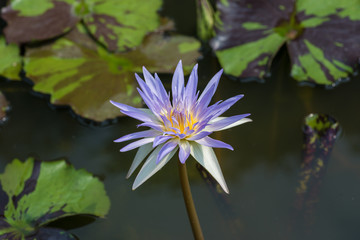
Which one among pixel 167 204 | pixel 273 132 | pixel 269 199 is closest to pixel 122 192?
pixel 167 204

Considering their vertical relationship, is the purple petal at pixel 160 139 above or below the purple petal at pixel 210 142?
above

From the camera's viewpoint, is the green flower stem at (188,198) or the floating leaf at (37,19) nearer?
the green flower stem at (188,198)

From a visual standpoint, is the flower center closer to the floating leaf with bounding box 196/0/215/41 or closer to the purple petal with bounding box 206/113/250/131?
the purple petal with bounding box 206/113/250/131

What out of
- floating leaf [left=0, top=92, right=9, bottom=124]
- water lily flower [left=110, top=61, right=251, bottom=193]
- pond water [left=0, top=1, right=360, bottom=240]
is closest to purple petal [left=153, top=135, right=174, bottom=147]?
water lily flower [left=110, top=61, right=251, bottom=193]

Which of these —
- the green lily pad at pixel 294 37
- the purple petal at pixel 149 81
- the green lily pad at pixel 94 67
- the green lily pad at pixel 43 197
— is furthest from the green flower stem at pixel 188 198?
the green lily pad at pixel 294 37

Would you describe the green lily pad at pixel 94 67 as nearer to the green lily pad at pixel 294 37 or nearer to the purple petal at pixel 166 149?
the green lily pad at pixel 294 37

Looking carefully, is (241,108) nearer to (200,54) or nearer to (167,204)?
(200,54)
